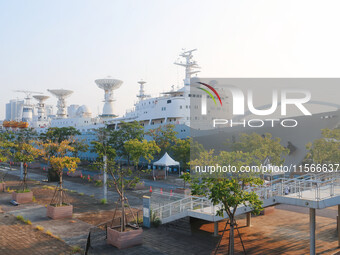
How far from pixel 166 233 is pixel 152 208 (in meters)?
1.78

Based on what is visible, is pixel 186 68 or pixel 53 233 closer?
pixel 53 233

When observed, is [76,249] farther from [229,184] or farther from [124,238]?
[229,184]

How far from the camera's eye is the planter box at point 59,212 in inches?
654

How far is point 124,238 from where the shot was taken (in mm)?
12367

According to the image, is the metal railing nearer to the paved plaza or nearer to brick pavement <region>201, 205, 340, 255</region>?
the paved plaza

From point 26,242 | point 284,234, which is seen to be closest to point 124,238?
point 26,242

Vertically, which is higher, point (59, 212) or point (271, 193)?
point (271, 193)

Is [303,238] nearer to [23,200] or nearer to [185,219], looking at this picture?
[185,219]

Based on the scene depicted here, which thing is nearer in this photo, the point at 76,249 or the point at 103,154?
the point at 76,249

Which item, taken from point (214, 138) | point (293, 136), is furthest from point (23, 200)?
point (293, 136)

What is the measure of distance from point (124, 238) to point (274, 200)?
6048 mm

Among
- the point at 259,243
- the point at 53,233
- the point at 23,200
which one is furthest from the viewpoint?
the point at 23,200

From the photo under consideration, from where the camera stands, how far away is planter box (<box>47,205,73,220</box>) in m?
16.6

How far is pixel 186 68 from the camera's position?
2143 inches
